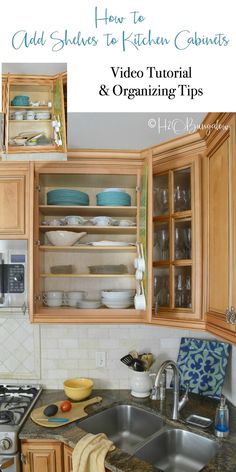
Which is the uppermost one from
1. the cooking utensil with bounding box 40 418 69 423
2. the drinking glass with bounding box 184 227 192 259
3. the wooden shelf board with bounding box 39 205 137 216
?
the wooden shelf board with bounding box 39 205 137 216

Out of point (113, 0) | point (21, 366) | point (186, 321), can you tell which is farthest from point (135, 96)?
point (21, 366)

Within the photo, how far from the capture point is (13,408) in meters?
1.59

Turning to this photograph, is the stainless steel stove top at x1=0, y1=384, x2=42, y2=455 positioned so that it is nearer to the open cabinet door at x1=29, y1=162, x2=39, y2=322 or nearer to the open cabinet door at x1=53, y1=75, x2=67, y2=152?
the open cabinet door at x1=29, y1=162, x2=39, y2=322

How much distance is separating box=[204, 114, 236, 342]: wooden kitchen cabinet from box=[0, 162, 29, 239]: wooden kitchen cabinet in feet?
2.95

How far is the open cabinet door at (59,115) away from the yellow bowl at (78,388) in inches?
48.7

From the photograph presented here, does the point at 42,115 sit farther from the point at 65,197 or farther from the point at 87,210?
the point at 87,210

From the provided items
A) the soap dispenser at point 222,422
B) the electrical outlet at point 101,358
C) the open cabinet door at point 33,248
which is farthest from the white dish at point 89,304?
the soap dispenser at point 222,422

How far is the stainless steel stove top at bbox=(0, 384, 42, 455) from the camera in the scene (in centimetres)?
137

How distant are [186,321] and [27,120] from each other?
1.16 m

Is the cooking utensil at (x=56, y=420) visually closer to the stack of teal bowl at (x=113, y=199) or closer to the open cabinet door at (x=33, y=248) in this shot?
the open cabinet door at (x=33, y=248)

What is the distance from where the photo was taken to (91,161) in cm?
163

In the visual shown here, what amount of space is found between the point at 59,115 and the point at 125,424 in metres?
1.55

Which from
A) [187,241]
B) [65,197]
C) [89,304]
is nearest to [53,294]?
[89,304]

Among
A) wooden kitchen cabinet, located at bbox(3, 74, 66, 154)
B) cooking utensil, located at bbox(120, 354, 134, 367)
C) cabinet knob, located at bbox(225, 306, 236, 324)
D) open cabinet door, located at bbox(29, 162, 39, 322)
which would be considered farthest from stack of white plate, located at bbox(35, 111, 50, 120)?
cooking utensil, located at bbox(120, 354, 134, 367)
